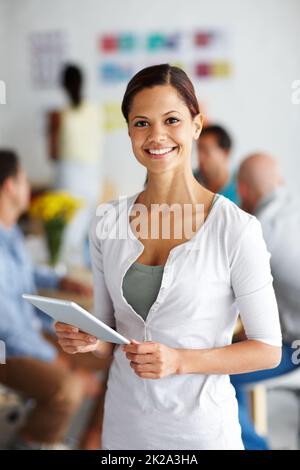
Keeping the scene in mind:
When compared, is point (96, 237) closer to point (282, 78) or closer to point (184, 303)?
point (184, 303)

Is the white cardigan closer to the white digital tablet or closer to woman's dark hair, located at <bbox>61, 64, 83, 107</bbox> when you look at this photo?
the white digital tablet

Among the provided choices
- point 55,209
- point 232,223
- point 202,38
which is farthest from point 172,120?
point 202,38

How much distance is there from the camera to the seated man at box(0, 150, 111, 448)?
2.06 meters

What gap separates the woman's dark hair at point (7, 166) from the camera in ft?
7.23

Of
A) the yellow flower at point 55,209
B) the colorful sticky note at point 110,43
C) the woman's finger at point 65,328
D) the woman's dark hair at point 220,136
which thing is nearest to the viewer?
the woman's finger at point 65,328

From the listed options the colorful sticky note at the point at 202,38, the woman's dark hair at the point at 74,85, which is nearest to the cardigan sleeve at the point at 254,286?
the woman's dark hair at the point at 74,85

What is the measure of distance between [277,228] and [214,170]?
0.19 meters

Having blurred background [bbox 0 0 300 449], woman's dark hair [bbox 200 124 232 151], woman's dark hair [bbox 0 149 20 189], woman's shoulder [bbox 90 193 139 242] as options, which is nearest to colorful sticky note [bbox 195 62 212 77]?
blurred background [bbox 0 0 300 449]

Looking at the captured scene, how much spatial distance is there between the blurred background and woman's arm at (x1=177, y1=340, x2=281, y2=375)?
3395 mm

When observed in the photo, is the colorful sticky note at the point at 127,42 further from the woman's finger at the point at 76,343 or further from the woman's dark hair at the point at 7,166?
the woman's finger at the point at 76,343

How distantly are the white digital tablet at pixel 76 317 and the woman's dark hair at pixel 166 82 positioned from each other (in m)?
0.29

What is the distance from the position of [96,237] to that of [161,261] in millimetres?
118

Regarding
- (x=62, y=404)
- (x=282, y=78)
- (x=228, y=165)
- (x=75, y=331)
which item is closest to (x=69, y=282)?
→ (x=62, y=404)

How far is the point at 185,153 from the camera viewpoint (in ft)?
3.11
